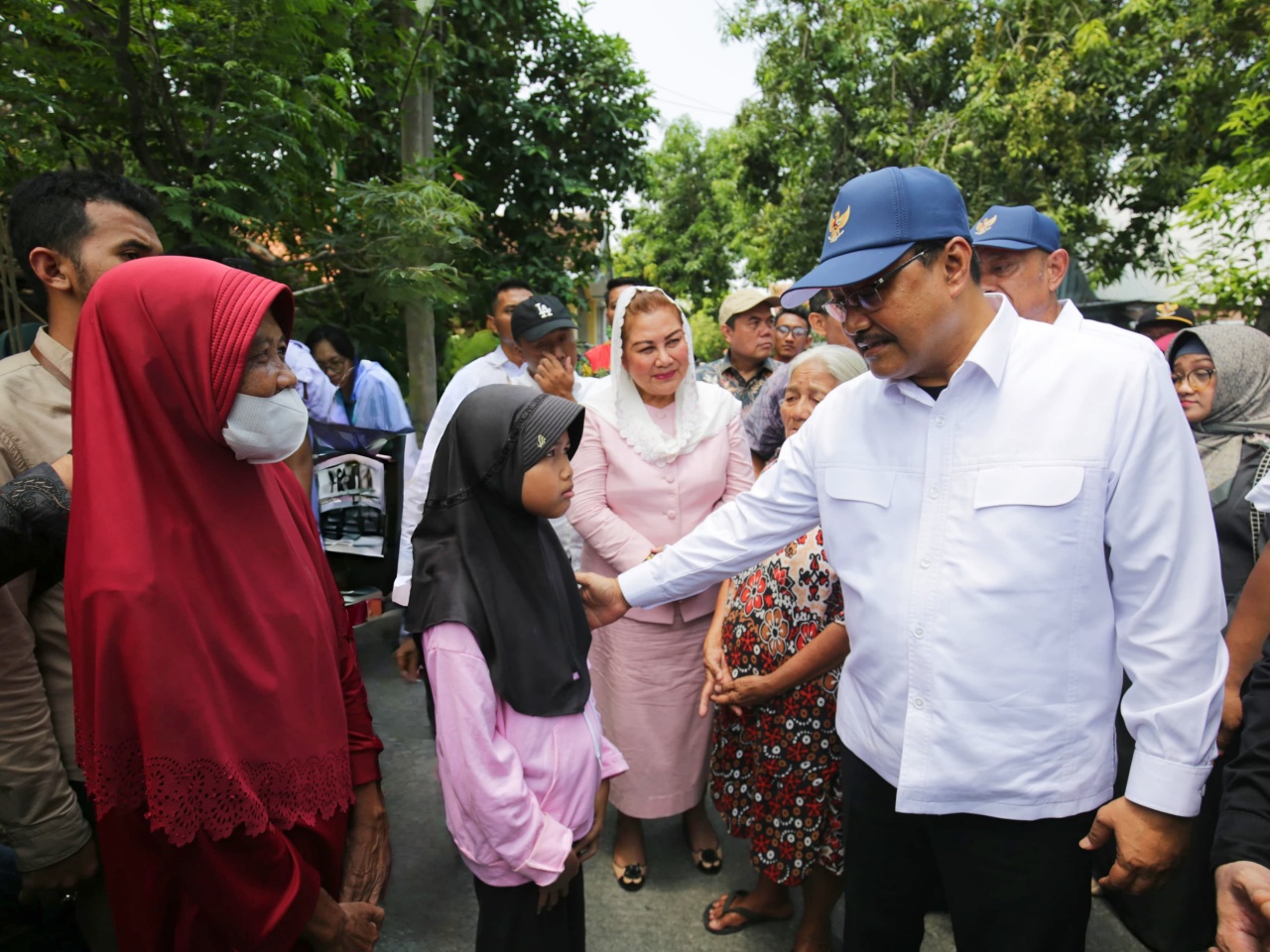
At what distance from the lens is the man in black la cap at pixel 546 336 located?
3.84 metres

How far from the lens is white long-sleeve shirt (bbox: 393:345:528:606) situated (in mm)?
2889

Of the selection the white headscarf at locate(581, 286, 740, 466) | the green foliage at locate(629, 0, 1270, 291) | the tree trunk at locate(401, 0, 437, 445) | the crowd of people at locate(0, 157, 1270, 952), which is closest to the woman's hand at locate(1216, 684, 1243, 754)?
the crowd of people at locate(0, 157, 1270, 952)

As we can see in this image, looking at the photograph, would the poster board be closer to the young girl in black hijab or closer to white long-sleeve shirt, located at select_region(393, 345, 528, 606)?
white long-sleeve shirt, located at select_region(393, 345, 528, 606)

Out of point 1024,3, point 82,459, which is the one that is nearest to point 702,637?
point 82,459

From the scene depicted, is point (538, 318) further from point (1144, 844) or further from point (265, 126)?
point (1144, 844)

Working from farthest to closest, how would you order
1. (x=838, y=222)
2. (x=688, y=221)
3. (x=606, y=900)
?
(x=688, y=221)
(x=606, y=900)
(x=838, y=222)

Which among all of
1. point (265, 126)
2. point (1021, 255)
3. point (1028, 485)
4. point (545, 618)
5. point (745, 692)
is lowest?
point (745, 692)

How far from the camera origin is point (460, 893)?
2943 millimetres

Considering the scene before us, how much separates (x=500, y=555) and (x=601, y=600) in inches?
19.9

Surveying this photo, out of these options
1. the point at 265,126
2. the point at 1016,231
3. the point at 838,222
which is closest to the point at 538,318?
the point at 265,126

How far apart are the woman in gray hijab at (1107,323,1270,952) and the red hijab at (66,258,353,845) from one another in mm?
2440

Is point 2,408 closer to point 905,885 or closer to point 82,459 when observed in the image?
point 82,459

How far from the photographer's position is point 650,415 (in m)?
3.05

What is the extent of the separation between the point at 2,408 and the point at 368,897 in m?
1.32
